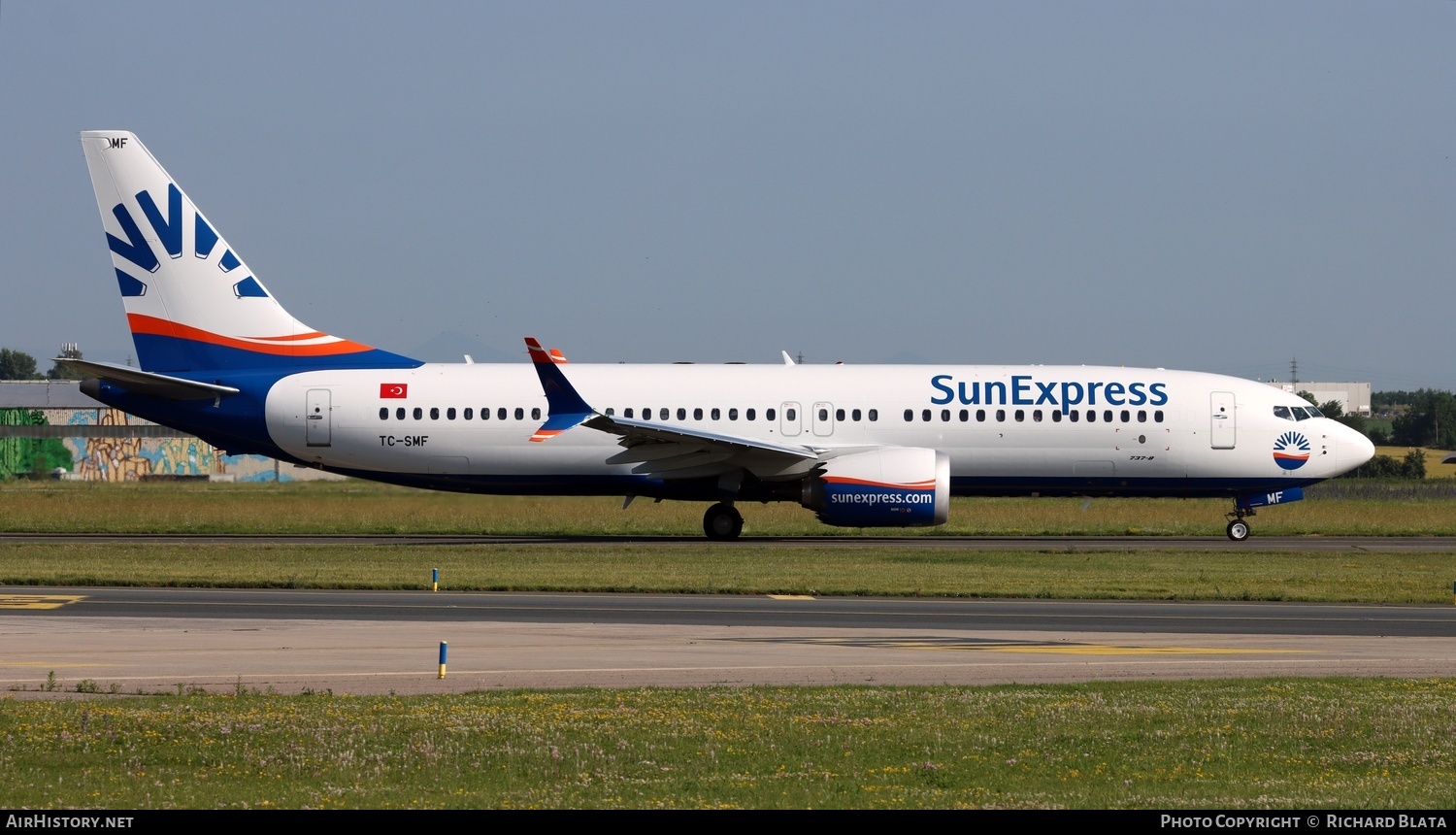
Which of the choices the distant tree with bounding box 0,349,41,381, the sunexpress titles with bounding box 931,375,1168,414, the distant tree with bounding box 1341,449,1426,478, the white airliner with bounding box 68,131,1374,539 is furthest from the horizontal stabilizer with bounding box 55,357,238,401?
the distant tree with bounding box 0,349,41,381

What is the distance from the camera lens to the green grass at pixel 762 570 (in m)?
24.2

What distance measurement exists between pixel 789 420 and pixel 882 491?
128 inches

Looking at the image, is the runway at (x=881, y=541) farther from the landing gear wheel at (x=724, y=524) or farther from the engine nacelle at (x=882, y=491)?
the engine nacelle at (x=882, y=491)

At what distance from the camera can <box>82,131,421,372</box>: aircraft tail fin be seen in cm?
3428

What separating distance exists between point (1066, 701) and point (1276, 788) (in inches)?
141

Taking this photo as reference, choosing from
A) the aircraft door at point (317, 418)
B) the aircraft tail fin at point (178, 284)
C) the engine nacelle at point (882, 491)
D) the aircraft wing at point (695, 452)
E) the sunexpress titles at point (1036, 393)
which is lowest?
the engine nacelle at point (882, 491)

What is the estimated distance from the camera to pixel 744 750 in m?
11.2

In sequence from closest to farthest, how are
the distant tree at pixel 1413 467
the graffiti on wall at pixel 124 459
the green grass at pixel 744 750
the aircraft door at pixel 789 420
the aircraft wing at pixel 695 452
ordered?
the green grass at pixel 744 750 → the aircraft wing at pixel 695 452 → the aircraft door at pixel 789 420 → the graffiti on wall at pixel 124 459 → the distant tree at pixel 1413 467

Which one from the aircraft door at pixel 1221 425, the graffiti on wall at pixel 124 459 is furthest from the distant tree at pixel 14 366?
the aircraft door at pixel 1221 425

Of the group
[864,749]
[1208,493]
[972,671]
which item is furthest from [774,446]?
[864,749]

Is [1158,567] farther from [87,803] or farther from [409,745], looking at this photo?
[87,803]

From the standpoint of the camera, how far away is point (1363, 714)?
1281cm

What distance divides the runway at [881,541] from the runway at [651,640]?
1035 cm
